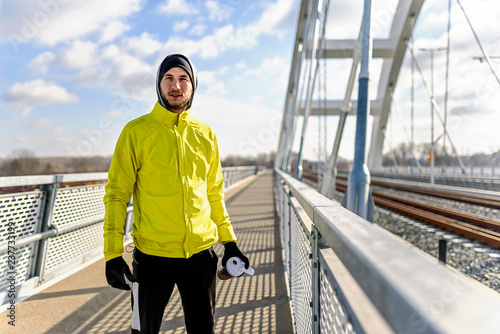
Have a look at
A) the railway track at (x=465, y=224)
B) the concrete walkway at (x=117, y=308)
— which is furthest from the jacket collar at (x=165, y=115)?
the railway track at (x=465, y=224)

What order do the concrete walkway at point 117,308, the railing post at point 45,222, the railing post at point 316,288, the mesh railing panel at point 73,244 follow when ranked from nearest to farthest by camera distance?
the railing post at point 316,288 < the concrete walkway at point 117,308 < the railing post at point 45,222 < the mesh railing panel at point 73,244

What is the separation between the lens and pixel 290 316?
3.01 metres

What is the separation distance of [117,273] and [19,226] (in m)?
2.22

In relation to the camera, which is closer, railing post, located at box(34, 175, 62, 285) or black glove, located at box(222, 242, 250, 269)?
black glove, located at box(222, 242, 250, 269)

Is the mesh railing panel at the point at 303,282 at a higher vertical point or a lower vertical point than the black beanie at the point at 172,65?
lower

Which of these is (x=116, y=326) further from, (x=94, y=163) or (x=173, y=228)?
(x=94, y=163)

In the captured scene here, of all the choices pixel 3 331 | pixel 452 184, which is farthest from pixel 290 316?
pixel 452 184

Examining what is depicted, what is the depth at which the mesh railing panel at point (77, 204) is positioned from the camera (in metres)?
Result: 3.88

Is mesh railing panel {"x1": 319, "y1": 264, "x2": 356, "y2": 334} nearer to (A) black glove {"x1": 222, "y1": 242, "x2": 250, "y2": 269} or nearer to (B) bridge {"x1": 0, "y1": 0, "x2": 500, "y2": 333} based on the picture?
(B) bridge {"x1": 0, "y1": 0, "x2": 500, "y2": 333}

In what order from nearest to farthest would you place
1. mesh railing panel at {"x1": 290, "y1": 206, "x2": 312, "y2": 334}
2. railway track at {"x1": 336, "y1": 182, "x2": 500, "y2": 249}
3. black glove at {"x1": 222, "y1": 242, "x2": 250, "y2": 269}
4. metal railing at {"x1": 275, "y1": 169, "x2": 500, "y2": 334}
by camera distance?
metal railing at {"x1": 275, "y1": 169, "x2": 500, "y2": 334} → mesh railing panel at {"x1": 290, "y1": 206, "x2": 312, "y2": 334} → black glove at {"x1": 222, "y1": 242, "x2": 250, "y2": 269} → railway track at {"x1": 336, "y1": 182, "x2": 500, "y2": 249}

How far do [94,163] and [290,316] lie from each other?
14650mm

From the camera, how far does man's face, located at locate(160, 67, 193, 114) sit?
5.83 ft

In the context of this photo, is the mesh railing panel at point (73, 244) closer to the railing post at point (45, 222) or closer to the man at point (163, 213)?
the railing post at point (45, 222)

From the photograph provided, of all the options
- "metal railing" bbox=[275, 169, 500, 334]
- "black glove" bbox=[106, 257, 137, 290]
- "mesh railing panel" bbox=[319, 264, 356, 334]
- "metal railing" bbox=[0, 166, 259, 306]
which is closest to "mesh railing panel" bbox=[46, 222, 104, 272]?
"metal railing" bbox=[0, 166, 259, 306]
